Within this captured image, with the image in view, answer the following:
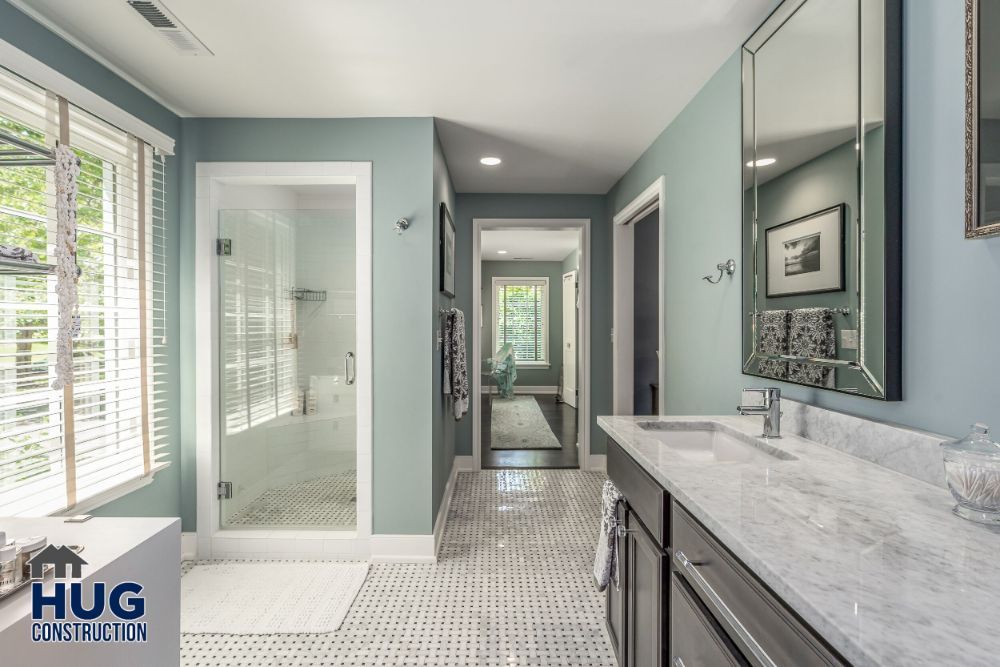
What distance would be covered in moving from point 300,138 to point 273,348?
3.98 ft

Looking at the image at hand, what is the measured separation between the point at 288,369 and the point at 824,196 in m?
2.76

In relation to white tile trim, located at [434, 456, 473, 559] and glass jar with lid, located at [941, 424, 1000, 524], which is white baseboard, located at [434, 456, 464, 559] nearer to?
white tile trim, located at [434, 456, 473, 559]

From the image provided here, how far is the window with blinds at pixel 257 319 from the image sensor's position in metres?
2.80

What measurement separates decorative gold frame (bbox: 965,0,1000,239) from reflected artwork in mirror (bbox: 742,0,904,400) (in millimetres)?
196

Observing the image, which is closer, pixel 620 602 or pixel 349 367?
pixel 620 602

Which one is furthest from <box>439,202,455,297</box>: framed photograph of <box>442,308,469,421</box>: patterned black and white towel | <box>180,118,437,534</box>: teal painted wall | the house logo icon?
the house logo icon

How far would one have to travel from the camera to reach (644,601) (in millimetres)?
1419

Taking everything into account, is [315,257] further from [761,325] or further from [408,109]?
[761,325]

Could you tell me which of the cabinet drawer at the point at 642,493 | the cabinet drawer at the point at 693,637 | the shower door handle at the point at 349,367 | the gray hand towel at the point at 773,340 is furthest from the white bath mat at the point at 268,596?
the gray hand towel at the point at 773,340

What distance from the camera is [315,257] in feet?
9.46

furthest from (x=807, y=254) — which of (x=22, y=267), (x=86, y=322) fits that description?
(x=86, y=322)

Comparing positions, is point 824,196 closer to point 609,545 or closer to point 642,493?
point 642,493

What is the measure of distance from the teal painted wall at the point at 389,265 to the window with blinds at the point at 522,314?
6.12 m

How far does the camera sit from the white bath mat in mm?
2105
